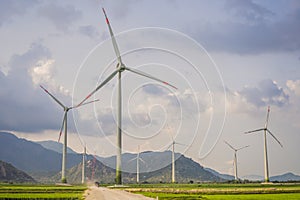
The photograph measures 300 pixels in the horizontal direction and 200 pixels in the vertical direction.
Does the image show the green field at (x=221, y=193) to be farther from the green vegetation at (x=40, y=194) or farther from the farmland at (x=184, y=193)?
the green vegetation at (x=40, y=194)

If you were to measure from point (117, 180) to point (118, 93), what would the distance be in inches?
997

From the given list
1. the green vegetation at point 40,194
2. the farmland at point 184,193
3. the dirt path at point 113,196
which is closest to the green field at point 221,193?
the farmland at point 184,193

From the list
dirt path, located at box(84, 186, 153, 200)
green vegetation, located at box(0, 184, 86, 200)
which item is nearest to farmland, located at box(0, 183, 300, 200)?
green vegetation, located at box(0, 184, 86, 200)

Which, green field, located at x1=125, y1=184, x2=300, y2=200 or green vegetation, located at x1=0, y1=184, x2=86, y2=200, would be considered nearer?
green field, located at x1=125, y1=184, x2=300, y2=200

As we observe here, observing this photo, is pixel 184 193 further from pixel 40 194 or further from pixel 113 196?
pixel 40 194

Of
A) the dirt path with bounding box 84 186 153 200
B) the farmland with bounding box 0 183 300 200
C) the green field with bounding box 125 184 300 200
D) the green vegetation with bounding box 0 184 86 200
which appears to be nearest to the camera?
the dirt path with bounding box 84 186 153 200

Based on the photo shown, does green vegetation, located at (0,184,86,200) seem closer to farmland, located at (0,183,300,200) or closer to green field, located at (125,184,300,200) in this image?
farmland, located at (0,183,300,200)

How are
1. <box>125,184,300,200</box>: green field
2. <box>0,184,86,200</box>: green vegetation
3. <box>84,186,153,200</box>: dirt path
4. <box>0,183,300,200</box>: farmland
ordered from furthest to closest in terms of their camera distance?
<box>0,184,86,200</box>: green vegetation → <box>0,183,300,200</box>: farmland → <box>125,184,300,200</box>: green field → <box>84,186,153,200</box>: dirt path

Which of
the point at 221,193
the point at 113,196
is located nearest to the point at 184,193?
the point at 221,193

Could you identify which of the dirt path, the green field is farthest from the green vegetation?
the green field

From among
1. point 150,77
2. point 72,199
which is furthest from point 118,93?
point 72,199

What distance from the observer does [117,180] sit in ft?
452

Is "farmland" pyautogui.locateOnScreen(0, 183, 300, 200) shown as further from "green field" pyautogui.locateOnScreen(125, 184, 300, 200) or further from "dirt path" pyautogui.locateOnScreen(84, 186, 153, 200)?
"dirt path" pyautogui.locateOnScreen(84, 186, 153, 200)

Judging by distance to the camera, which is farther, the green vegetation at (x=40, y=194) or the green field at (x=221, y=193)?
the green vegetation at (x=40, y=194)
